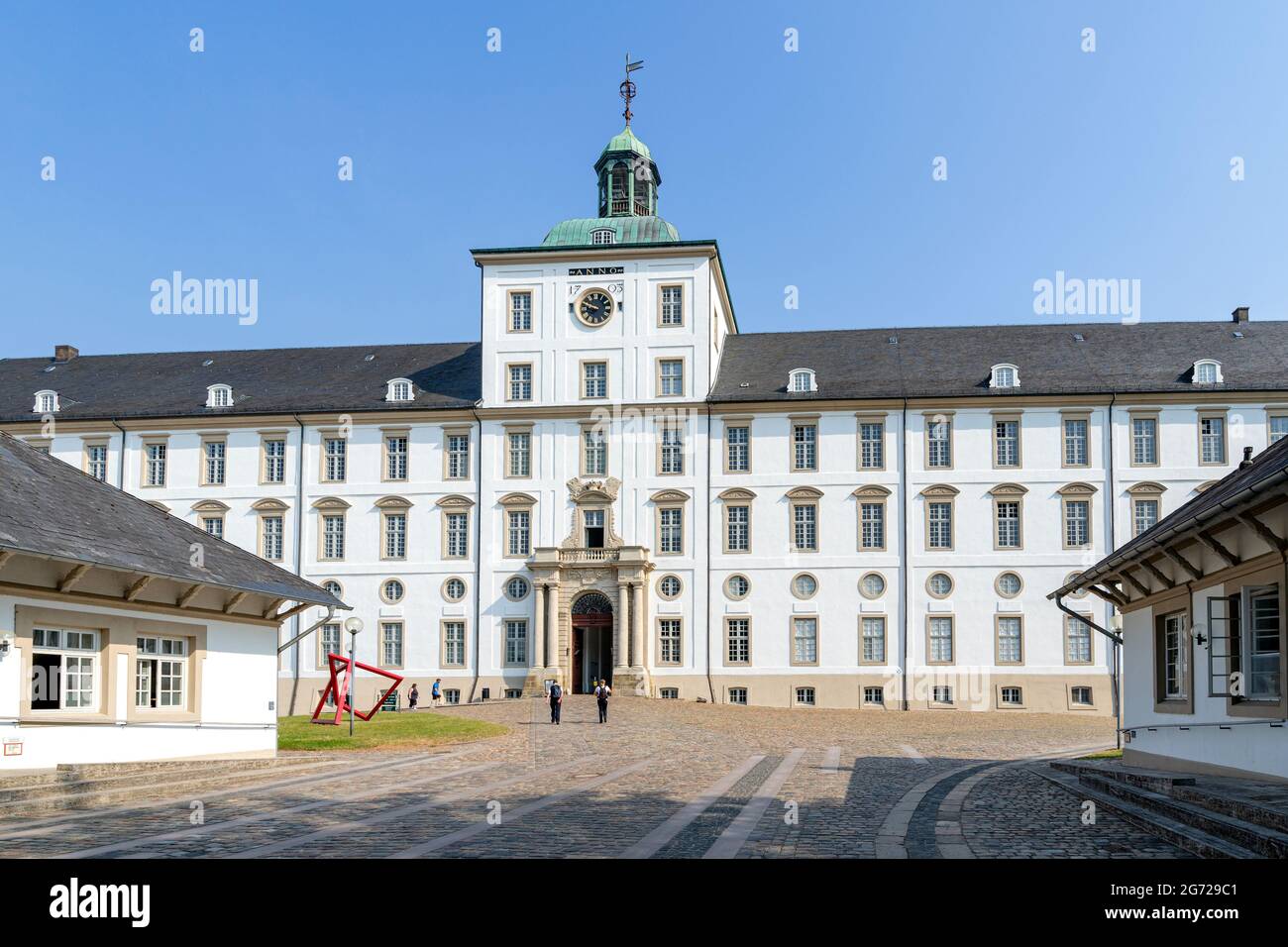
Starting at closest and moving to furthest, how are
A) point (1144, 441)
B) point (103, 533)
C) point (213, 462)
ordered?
point (103, 533) → point (1144, 441) → point (213, 462)

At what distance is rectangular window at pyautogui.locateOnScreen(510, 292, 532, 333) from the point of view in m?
56.3

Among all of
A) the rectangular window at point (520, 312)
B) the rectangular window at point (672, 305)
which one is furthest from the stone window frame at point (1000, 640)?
the rectangular window at point (520, 312)

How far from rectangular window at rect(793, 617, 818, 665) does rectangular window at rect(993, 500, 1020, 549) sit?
8060mm

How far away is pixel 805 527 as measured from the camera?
54.1 meters

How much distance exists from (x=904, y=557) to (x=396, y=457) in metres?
21.5

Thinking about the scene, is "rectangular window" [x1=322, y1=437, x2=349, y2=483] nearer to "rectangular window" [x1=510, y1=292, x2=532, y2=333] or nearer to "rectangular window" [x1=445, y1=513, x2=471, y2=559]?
"rectangular window" [x1=445, y1=513, x2=471, y2=559]

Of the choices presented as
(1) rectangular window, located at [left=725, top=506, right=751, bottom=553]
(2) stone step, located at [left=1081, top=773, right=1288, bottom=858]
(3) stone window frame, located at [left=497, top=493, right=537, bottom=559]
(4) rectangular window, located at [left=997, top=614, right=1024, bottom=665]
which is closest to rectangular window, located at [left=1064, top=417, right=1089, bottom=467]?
(4) rectangular window, located at [left=997, top=614, right=1024, bottom=665]

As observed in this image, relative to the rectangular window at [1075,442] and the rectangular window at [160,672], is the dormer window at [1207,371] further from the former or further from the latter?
the rectangular window at [160,672]

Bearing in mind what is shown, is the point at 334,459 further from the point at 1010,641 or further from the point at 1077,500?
the point at 1077,500

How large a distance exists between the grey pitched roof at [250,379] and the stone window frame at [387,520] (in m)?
4.00

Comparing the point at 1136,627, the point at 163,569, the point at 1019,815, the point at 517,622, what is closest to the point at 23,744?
the point at 163,569

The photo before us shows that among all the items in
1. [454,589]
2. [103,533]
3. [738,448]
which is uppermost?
[738,448]

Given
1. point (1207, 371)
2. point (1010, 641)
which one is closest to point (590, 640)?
point (1010, 641)
